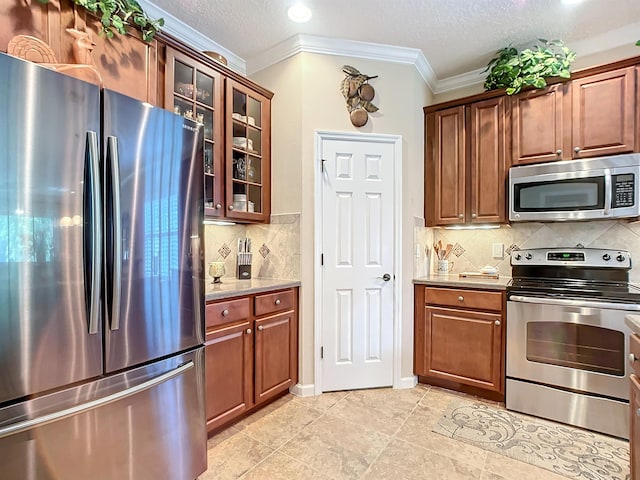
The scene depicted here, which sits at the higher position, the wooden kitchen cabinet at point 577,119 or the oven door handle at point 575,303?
the wooden kitchen cabinet at point 577,119

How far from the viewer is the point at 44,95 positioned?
112 centimetres

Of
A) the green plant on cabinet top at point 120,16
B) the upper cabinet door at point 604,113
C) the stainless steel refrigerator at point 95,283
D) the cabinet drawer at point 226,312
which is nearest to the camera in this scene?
the stainless steel refrigerator at point 95,283

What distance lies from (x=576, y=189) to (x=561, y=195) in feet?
0.32

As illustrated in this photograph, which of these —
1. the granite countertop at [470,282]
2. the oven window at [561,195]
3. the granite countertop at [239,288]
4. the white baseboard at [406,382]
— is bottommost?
the white baseboard at [406,382]

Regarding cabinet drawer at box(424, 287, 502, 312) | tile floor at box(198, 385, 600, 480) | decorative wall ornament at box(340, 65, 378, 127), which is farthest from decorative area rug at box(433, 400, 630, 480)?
decorative wall ornament at box(340, 65, 378, 127)

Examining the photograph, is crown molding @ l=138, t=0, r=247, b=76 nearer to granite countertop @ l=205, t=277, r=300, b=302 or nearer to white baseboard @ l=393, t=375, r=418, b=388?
granite countertop @ l=205, t=277, r=300, b=302

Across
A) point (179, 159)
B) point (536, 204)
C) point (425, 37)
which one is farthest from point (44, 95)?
point (536, 204)

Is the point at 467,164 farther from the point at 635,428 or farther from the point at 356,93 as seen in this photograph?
the point at 635,428

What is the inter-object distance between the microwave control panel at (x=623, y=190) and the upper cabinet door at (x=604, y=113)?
208mm

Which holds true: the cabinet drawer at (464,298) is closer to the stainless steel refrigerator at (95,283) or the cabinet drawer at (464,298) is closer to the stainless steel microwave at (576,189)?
the stainless steel microwave at (576,189)

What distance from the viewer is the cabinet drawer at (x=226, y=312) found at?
76.8 inches

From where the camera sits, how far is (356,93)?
106 inches

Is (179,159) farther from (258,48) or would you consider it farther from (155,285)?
(258,48)

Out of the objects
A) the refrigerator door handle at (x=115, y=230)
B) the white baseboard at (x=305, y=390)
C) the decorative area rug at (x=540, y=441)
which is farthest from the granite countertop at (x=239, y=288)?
the decorative area rug at (x=540, y=441)
